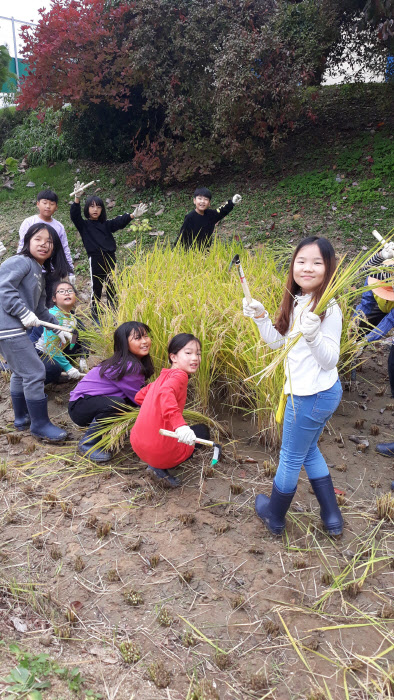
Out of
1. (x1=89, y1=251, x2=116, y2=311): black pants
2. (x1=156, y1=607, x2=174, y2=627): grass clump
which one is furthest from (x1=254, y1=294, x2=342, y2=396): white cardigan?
(x1=89, y1=251, x2=116, y2=311): black pants

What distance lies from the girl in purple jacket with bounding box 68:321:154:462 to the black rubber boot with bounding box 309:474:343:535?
48.7 inches

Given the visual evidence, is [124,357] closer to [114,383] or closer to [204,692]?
[114,383]

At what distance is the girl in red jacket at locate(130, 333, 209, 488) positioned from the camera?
2.66m

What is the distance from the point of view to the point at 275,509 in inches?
97.1

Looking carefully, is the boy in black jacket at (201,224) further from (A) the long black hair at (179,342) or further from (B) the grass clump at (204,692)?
(B) the grass clump at (204,692)

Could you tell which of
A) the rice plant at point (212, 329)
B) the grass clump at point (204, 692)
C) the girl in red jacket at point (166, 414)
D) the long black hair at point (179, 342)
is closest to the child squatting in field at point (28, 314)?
the rice plant at point (212, 329)

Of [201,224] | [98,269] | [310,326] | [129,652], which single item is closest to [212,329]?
[310,326]

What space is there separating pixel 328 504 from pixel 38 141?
1041 cm

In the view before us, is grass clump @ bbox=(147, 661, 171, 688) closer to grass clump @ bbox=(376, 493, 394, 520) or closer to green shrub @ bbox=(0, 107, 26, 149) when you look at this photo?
grass clump @ bbox=(376, 493, 394, 520)

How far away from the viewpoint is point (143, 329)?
3.11 metres

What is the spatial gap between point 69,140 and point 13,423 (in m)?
7.82

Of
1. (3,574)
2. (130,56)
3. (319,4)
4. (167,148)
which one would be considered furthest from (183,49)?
(3,574)

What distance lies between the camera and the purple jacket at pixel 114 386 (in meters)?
3.20

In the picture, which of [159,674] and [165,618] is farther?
[165,618]
